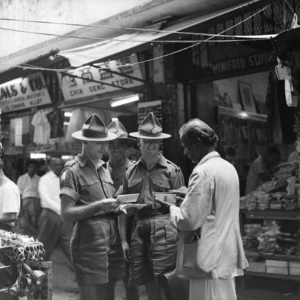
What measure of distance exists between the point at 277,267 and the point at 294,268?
25 cm

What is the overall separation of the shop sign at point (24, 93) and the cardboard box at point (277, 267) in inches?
238

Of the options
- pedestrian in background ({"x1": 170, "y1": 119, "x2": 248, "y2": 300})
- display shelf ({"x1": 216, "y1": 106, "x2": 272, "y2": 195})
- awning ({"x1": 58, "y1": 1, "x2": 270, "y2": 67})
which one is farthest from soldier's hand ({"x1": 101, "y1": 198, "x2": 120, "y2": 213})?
display shelf ({"x1": 216, "y1": 106, "x2": 272, "y2": 195})

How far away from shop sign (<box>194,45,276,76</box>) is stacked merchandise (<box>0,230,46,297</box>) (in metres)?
4.46

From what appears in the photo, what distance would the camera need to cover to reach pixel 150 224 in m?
4.95

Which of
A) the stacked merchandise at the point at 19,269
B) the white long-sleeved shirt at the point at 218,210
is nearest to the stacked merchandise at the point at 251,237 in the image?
the white long-sleeved shirt at the point at 218,210

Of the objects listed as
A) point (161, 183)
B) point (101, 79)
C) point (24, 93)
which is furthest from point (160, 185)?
point (24, 93)

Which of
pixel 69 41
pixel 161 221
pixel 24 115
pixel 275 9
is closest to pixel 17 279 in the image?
pixel 161 221

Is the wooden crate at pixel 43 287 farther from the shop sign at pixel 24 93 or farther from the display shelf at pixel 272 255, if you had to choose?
the shop sign at pixel 24 93

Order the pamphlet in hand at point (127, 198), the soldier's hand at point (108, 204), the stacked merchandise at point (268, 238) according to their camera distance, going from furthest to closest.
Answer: the stacked merchandise at point (268, 238) → the pamphlet in hand at point (127, 198) → the soldier's hand at point (108, 204)

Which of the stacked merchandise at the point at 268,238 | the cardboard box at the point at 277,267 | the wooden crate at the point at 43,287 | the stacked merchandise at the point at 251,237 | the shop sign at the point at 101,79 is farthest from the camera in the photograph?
the shop sign at the point at 101,79

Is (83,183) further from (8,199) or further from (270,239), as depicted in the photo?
(270,239)

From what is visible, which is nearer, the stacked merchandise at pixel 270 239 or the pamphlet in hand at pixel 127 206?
the pamphlet in hand at pixel 127 206

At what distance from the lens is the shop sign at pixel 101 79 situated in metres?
8.32

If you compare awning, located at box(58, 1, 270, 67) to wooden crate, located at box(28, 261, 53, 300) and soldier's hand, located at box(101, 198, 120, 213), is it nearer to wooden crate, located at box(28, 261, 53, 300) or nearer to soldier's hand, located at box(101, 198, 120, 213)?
soldier's hand, located at box(101, 198, 120, 213)
